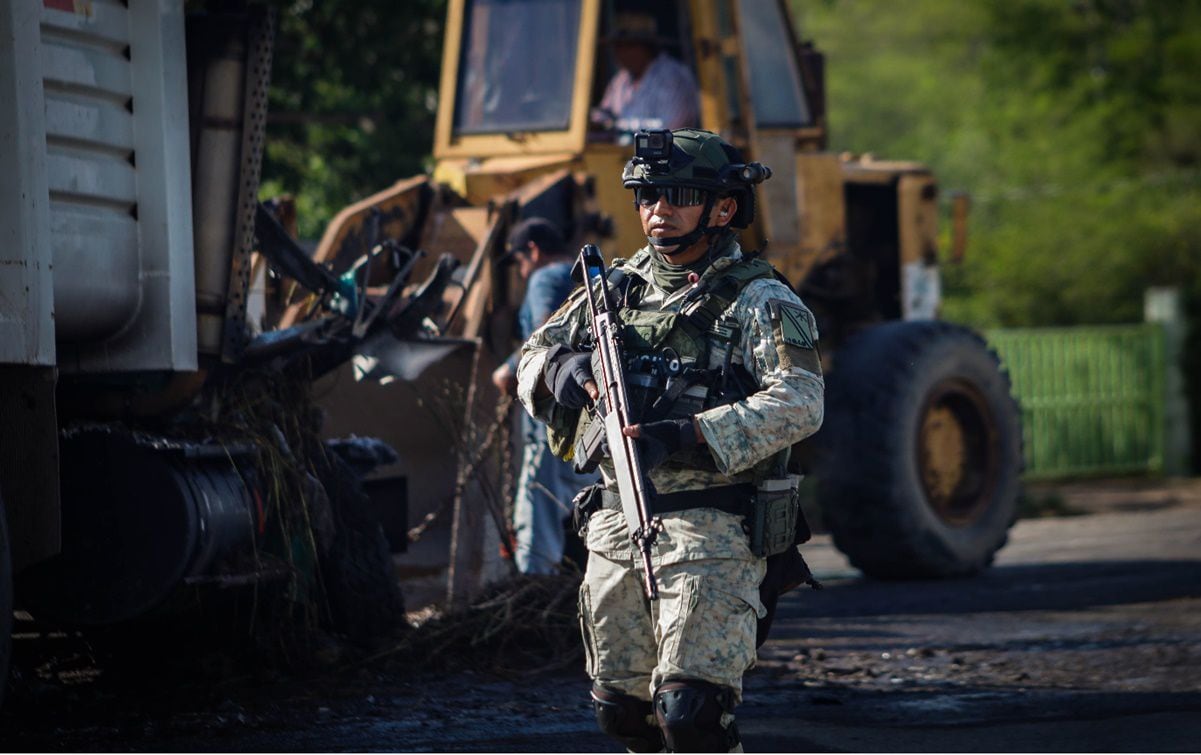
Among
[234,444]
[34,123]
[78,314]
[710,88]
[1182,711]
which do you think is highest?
[710,88]

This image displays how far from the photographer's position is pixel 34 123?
18.4 feet

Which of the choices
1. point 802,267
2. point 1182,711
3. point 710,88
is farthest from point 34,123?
point 802,267

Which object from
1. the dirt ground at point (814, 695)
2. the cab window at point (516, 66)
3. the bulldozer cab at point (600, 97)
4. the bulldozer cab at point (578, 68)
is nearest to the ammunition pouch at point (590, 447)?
the dirt ground at point (814, 695)

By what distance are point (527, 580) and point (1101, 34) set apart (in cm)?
2171

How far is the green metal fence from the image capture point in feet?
65.9

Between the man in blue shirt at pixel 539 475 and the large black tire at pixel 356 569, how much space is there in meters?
0.80

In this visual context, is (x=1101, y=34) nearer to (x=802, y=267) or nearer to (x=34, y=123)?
(x=802, y=267)

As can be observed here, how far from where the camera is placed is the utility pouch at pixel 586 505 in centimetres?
483

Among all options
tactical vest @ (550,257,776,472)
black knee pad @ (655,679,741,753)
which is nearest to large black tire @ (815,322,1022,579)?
tactical vest @ (550,257,776,472)

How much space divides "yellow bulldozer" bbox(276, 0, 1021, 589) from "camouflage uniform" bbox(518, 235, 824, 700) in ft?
12.6

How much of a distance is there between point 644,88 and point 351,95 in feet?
19.4

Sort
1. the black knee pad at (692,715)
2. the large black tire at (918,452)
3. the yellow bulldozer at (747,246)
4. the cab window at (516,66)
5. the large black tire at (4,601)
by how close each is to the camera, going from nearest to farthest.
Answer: the black knee pad at (692,715), the large black tire at (4,601), the yellow bulldozer at (747,246), the cab window at (516,66), the large black tire at (918,452)

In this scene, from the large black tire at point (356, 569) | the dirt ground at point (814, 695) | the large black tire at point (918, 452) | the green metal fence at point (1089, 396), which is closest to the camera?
the dirt ground at point (814, 695)

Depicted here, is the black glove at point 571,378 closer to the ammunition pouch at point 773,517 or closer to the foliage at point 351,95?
the ammunition pouch at point 773,517
